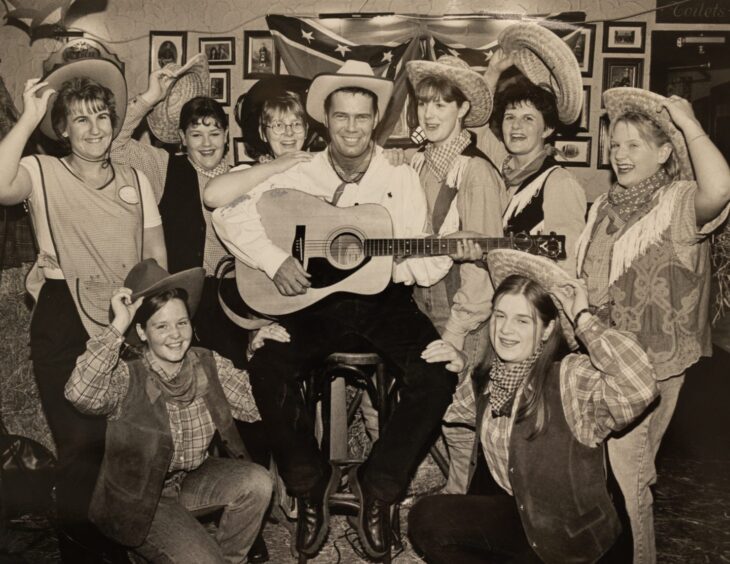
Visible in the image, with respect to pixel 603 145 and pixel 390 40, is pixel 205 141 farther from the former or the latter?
pixel 603 145

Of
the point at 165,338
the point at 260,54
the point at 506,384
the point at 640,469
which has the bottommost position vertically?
the point at 640,469

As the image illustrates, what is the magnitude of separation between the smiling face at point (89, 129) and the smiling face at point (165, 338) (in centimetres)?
83

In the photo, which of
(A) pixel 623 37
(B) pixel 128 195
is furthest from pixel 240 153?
(A) pixel 623 37

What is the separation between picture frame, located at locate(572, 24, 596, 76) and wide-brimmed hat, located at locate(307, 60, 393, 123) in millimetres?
823

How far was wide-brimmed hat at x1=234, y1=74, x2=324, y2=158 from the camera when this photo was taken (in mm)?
3316

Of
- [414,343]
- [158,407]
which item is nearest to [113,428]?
[158,407]

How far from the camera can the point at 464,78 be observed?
3.22 meters

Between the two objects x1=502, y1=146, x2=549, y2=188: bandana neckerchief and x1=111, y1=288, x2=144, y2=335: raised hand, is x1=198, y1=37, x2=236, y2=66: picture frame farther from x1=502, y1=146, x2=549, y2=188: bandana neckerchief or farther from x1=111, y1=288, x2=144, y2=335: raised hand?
x1=502, y1=146, x2=549, y2=188: bandana neckerchief

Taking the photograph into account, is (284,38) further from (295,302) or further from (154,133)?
(295,302)

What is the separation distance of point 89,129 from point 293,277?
1163 millimetres

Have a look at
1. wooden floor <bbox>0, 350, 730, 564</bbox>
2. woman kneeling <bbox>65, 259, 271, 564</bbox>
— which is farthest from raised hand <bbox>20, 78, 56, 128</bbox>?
wooden floor <bbox>0, 350, 730, 564</bbox>

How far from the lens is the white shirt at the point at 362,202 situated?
10.7 feet

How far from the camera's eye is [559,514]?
2.84 m

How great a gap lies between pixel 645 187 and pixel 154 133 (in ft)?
7.22
